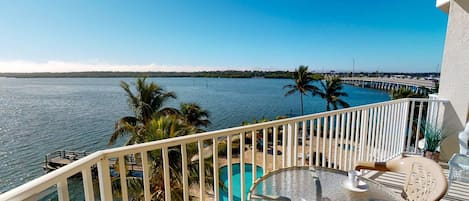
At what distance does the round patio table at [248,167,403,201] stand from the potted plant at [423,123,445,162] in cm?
291

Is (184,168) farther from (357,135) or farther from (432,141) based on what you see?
(432,141)

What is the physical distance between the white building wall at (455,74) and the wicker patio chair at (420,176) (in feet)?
9.35

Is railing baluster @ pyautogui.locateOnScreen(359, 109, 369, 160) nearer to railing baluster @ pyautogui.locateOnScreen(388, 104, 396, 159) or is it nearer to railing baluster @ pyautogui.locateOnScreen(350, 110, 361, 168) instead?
railing baluster @ pyautogui.locateOnScreen(350, 110, 361, 168)

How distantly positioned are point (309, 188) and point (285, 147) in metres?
0.69

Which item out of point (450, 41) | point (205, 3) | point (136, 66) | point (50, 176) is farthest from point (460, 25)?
point (136, 66)

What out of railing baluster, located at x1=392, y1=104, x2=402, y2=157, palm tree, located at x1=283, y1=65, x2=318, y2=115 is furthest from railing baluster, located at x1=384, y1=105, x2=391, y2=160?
palm tree, located at x1=283, y1=65, x2=318, y2=115

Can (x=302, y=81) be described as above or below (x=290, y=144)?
below

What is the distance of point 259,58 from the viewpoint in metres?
38.8

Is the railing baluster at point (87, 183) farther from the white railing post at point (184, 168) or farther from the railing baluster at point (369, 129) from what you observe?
the railing baluster at point (369, 129)

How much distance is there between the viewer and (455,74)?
3453 millimetres

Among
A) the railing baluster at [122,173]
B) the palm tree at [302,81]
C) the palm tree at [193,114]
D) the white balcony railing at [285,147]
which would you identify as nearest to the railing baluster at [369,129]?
the white balcony railing at [285,147]

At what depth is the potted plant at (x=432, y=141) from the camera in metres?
3.52

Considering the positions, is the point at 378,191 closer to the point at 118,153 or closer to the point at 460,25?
the point at 118,153

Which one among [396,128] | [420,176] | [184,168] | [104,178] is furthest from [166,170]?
[396,128]
